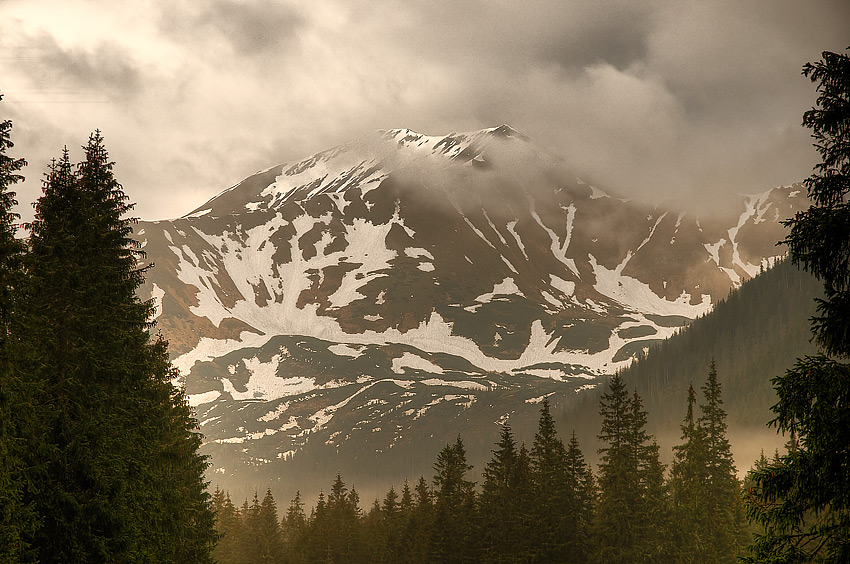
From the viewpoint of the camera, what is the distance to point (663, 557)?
164 ft

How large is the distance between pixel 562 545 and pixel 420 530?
1760cm

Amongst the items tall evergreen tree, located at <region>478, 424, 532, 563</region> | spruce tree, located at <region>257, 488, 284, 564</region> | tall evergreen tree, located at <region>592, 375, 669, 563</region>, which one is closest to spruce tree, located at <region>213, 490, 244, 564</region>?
spruce tree, located at <region>257, 488, 284, 564</region>

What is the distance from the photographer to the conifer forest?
12523 millimetres

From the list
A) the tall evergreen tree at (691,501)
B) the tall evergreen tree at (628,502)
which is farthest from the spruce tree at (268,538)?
the tall evergreen tree at (691,501)

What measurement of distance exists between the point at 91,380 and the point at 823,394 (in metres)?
19.9

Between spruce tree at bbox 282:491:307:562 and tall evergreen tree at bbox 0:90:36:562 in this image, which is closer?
tall evergreen tree at bbox 0:90:36:562

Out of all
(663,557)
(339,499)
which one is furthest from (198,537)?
(339,499)

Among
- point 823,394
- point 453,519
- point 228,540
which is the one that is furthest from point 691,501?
A: point 228,540

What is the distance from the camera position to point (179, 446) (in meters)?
36.0

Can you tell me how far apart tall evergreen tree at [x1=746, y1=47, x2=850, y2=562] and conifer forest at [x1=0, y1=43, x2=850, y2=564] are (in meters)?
0.03

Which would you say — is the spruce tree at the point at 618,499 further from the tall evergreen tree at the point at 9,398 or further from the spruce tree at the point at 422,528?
the tall evergreen tree at the point at 9,398

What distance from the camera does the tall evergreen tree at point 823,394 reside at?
1211 centimetres

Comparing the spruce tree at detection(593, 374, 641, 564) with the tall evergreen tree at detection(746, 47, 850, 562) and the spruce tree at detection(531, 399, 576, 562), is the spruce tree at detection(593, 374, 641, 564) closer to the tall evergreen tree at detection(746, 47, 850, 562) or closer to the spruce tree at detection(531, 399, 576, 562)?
the spruce tree at detection(531, 399, 576, 562)

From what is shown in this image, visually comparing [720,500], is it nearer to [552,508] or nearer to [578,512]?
[578,512]
